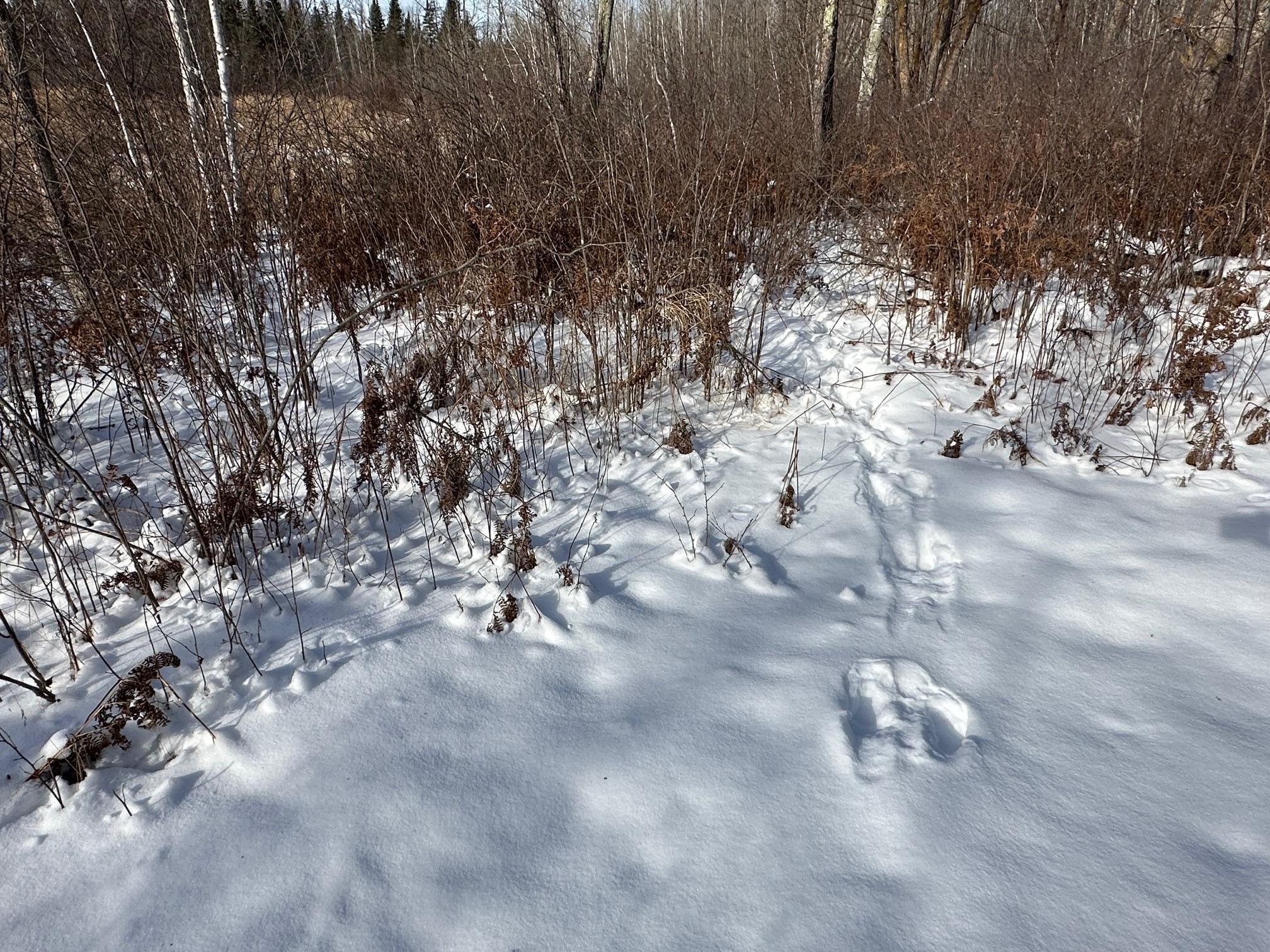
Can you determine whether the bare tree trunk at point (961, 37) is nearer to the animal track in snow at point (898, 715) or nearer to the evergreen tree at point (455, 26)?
the evergreen tree at point (455, 26)

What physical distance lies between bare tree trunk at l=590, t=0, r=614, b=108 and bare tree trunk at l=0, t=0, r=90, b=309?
3.51 m

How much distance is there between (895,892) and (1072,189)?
4.34 meters

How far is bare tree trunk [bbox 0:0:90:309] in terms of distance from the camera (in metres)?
1.97

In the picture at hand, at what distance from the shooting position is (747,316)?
14.8ft

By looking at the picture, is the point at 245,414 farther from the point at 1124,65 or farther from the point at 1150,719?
the point at 1124,65

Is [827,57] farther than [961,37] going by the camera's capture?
No

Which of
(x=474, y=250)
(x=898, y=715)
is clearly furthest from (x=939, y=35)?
(x=898, y=715)

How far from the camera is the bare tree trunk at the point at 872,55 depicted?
24.6ft

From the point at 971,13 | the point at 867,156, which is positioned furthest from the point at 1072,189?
the point at 971,13

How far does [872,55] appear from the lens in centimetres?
784

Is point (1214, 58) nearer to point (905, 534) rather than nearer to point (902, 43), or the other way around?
point (905, 534)

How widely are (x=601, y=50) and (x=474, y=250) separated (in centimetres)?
325

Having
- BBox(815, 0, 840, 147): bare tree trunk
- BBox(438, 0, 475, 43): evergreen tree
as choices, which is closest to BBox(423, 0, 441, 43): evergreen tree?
BBox(438, 0, 475, 43): evergreen tree

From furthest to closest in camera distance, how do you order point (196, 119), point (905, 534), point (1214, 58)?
point (1214, 58) < point (196, 119) < point (905, 534)
